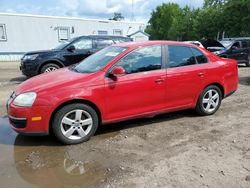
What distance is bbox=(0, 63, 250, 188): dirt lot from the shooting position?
3650mm

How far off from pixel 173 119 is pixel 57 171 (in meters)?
2.82

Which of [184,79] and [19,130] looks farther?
[184,79]

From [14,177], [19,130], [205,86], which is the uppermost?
[205,86]

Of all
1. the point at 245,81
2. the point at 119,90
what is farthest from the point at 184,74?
the point at 245,81

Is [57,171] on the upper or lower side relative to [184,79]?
lower

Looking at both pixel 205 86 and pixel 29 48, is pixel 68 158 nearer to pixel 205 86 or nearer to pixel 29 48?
pixel 205 86

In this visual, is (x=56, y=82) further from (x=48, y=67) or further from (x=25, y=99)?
(x=48, y=67)

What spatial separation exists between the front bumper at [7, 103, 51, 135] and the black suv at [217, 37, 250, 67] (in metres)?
12.2

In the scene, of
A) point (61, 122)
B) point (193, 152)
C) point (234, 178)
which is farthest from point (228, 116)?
point (61, 122)

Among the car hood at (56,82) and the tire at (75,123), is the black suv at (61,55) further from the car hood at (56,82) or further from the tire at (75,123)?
the tire at (75,123)

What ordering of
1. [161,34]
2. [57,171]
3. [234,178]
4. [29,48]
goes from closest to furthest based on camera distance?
1. [234,178]
2. [57,171]
3. [29,48]
4. [161,34]

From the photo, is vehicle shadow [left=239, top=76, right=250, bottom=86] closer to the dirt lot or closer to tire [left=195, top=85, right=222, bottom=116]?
tire [left=195, top=85, right=222, bottom=116]

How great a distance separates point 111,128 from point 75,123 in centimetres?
99

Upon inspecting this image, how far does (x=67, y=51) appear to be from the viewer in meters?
10.9
